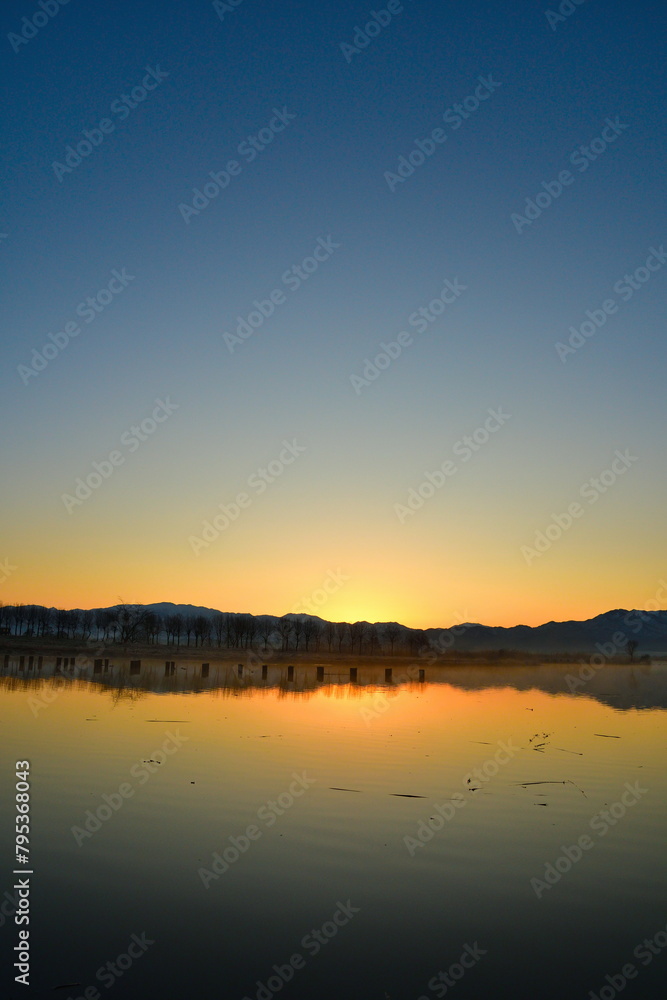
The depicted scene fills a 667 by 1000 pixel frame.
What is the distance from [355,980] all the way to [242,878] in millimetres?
3686

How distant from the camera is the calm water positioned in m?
8.42

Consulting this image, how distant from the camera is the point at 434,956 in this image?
884cm

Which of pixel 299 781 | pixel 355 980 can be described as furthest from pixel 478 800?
pixel 355 980

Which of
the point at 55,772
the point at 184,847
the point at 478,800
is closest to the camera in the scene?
the point at 184,847

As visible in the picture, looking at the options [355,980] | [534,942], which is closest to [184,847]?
[355,980]

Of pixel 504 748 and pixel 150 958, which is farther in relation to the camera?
pixel 504 748

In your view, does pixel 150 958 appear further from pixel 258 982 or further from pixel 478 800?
pixel 478 800

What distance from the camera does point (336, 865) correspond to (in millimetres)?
12102

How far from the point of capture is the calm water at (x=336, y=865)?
27.6ft

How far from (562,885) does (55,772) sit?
13.4 metres

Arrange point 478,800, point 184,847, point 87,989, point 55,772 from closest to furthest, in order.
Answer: point 87,989 < point 184,847 < point 478,800 < point 55,772

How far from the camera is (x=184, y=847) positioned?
12.7 m

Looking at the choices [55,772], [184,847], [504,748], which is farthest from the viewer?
[504,748]

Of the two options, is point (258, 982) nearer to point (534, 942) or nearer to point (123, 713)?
point (534, 942)
